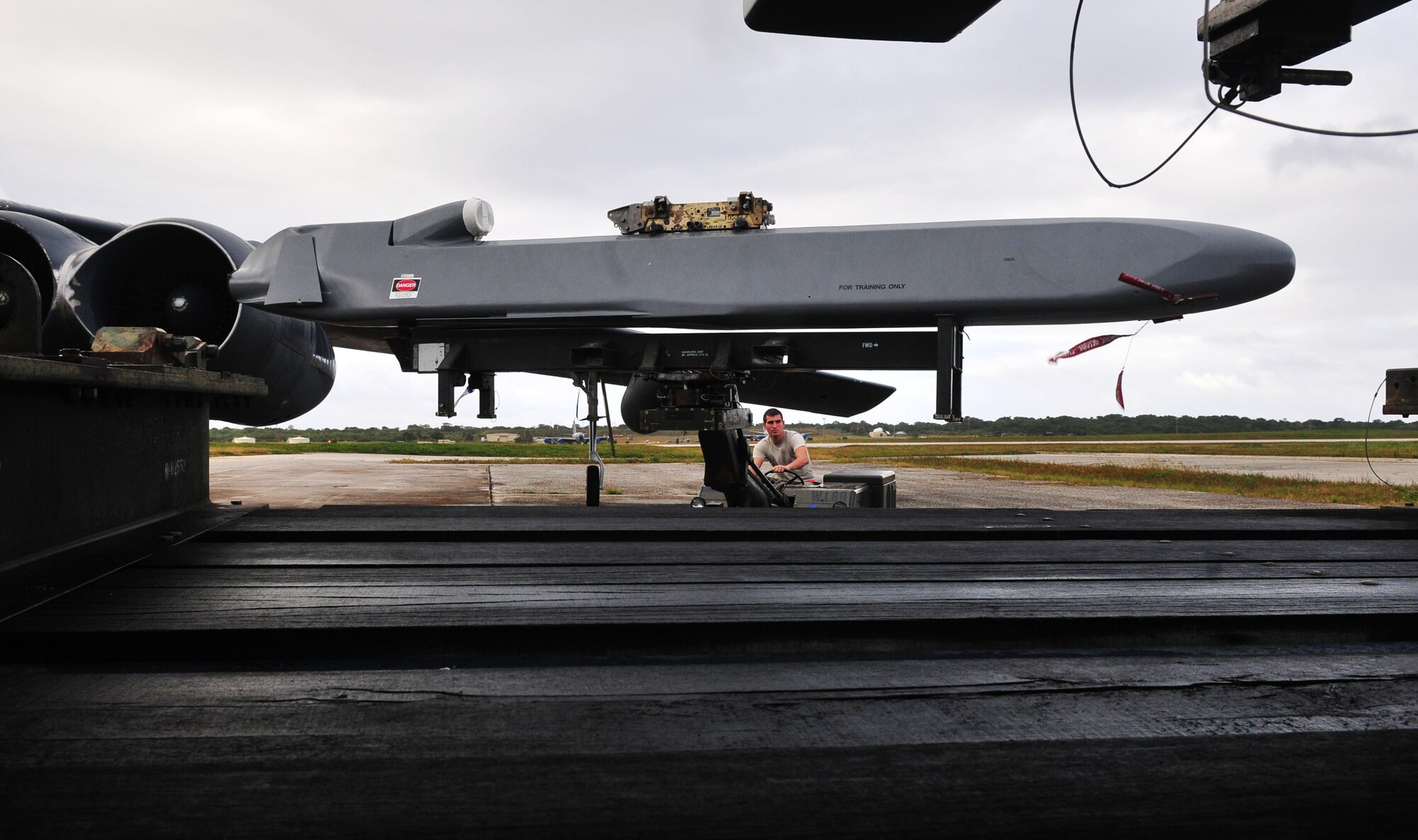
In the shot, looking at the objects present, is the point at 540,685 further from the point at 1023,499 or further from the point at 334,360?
the point at 1023,499

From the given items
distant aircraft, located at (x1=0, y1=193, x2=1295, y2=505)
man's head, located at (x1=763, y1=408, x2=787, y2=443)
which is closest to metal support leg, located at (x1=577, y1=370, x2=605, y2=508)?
distant aircraft, located at (x1=0, y1=193, x2=1295, y2=505)

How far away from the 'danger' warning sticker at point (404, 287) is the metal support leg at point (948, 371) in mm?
3732

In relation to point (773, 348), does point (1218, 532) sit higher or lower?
lower

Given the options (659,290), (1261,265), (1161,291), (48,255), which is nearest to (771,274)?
(659,290)

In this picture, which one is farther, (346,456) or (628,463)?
(346,456)

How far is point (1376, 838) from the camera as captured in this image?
90 centimetres

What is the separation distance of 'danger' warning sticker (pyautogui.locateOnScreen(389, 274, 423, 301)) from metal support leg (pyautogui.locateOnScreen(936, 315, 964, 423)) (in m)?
3.73

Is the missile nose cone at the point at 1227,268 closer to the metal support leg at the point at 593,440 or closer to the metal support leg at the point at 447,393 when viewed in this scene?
the metal support leg at the point at 593,440

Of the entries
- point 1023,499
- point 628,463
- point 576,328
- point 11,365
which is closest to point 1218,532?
point 11,365

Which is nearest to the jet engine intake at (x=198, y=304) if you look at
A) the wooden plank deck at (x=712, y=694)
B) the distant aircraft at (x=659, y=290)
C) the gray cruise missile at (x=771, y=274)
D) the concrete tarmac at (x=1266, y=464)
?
the distant aircraft at (x=659, y=290)

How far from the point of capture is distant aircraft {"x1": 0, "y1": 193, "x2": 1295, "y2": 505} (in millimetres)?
5938

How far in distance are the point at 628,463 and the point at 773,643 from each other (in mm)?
23174

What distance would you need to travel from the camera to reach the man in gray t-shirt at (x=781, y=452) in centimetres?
779

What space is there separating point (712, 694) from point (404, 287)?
5.84m
